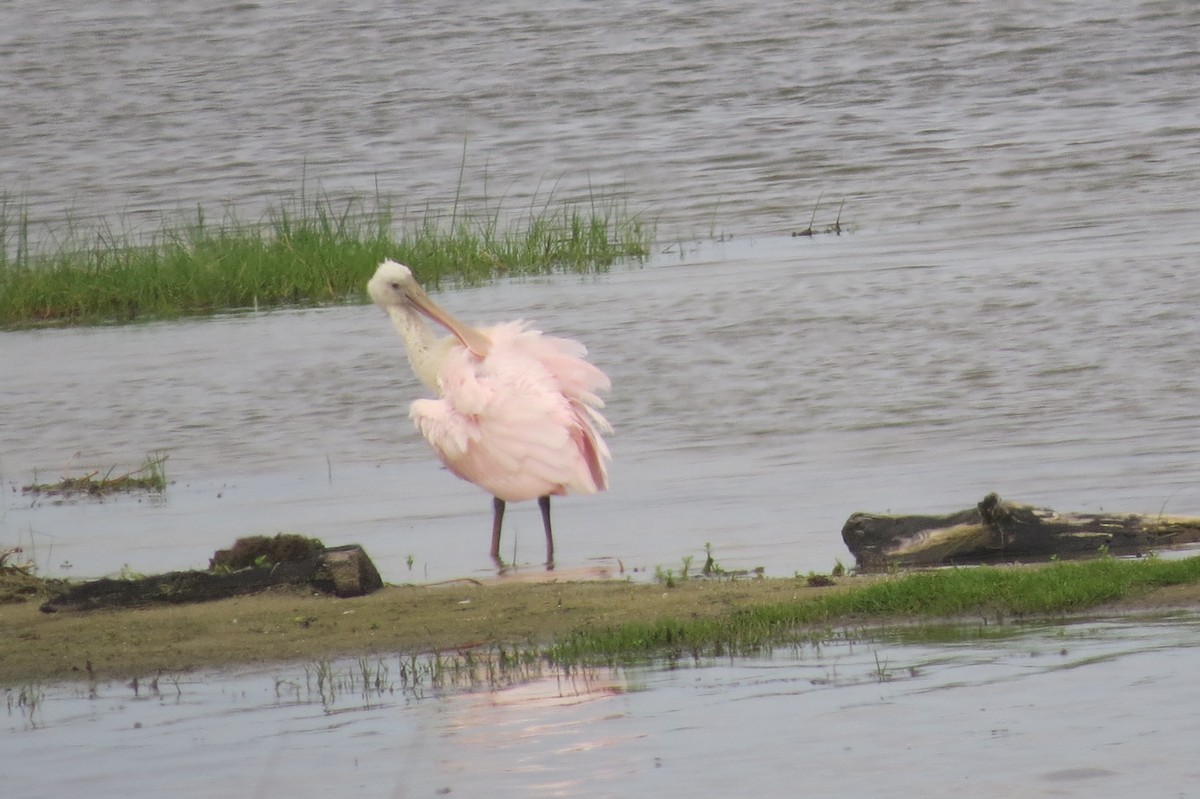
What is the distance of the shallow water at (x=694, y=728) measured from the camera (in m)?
5.14

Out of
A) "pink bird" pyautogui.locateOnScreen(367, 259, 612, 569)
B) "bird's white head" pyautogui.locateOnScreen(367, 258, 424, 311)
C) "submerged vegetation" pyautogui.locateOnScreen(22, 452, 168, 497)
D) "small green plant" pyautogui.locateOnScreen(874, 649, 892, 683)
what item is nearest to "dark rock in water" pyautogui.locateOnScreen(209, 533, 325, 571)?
"pink bird" pyautogui.locateOnScreen(367, 259, 612, 569)

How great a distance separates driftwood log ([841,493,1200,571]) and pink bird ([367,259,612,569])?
5.14 feet

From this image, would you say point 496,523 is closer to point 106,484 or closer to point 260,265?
point 106,484

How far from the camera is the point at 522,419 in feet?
29.7

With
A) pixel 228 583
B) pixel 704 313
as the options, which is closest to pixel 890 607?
pixel 228 583

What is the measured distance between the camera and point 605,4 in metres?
36.1

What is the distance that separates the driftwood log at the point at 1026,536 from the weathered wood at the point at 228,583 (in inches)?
71.6

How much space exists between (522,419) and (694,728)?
356 centimetres

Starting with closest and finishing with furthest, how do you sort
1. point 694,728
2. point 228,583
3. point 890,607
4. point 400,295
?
point 694,728
point 890,607
point 228,583
point 400,295

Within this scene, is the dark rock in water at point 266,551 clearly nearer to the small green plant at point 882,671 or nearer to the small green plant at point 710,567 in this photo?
the small green plant at point 710,567

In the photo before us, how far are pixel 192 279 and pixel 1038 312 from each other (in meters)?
6.94

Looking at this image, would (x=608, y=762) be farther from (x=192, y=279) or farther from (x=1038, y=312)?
(x=192, y=279)

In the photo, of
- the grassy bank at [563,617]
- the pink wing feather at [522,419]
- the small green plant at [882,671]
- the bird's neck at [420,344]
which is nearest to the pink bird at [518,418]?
the pink wing feather at [522,419]

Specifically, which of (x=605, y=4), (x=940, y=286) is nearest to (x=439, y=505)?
(x=940, y=286)
